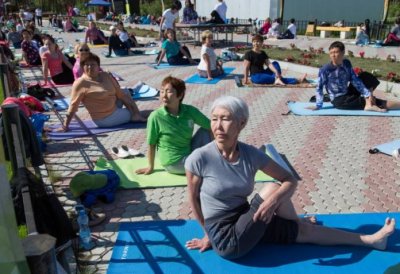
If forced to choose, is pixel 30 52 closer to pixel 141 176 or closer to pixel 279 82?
pixel 279 82

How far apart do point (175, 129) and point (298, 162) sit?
5.80 ft

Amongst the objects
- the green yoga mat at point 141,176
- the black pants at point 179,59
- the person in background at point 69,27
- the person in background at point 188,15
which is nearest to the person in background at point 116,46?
the black pants at point 179,59

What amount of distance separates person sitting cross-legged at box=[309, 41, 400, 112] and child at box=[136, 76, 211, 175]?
3.48 m

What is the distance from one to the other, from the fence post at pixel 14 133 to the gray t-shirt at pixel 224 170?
1.55 metres

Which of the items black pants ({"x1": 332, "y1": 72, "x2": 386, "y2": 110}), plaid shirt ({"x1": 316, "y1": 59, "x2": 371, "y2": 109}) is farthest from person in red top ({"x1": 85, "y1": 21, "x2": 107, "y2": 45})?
black pants ({"x1": 332, "y1": 72, "x2": 386, "y2": 110})

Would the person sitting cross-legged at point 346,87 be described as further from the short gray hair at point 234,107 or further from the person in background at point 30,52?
the person in background at point 30,52

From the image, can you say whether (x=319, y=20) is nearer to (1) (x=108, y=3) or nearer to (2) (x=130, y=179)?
(1) (x=108, y=3)

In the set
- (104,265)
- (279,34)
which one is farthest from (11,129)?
(279,34)

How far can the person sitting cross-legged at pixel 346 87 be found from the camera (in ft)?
24.1

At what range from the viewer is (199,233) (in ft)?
12.5

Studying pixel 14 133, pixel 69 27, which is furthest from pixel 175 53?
pixel 69 27

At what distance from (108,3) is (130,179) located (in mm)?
38286

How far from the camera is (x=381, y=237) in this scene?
11.2 ft

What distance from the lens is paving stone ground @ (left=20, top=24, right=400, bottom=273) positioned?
430 cm
